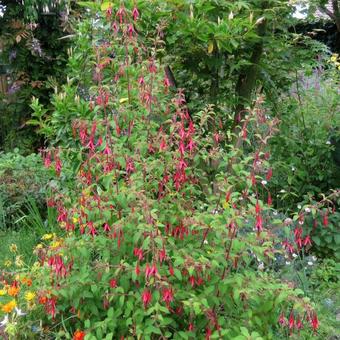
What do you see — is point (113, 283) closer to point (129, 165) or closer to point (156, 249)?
point (156, 249)

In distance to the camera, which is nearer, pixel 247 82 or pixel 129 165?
pixel 129 165

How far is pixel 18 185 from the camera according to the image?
5129 mm

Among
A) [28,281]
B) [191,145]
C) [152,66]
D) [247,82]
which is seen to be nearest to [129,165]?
[191,145]

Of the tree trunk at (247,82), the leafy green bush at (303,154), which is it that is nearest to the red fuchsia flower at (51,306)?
the tree trunk at (247,82)

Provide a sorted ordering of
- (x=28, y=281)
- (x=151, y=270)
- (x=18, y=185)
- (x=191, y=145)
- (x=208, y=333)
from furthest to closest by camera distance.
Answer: (x=18, y=185)
(x=28, y=281)
(x=191, y=145)
(x=208, y=333)
(x=151, y=270)

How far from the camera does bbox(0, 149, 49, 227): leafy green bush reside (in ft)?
16.1

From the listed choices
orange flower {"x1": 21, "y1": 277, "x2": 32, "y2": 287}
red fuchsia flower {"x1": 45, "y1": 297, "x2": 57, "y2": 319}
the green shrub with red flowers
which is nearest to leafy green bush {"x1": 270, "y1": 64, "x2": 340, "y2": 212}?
the green shrub with red flowers

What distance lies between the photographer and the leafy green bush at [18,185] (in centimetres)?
491

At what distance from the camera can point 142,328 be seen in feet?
7.41

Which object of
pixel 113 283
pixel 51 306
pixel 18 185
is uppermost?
pixel 113 283

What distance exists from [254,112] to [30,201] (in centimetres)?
284

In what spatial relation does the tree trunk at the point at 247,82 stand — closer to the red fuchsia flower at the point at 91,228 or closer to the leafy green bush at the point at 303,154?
the leafy green bush at the point at 303,154

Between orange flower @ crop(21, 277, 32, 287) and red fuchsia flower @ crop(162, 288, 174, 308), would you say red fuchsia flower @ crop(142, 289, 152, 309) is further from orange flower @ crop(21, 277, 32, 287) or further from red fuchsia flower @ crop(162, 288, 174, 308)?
orange flower @ crop(21, 277, 32, 287)

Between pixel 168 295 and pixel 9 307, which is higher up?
pixel 168 295
